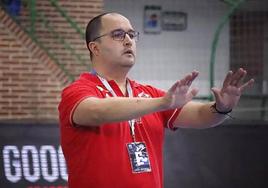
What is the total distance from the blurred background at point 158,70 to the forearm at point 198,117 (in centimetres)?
218

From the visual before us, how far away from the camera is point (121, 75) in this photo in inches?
127

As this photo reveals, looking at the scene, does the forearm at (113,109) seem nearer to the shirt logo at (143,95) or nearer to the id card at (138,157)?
the id card at (138,157)

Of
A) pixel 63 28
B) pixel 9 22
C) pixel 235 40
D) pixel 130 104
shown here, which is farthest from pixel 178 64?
pixel 130 104

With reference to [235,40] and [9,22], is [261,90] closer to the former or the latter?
[235,40]

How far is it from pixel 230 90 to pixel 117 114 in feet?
2.26

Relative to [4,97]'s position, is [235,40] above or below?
above

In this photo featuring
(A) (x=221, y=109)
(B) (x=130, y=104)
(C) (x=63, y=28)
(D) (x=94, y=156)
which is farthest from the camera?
(C) (x=63, y=28)

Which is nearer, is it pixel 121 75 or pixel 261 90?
pixel 121 75

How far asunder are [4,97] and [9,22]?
3.37 ft

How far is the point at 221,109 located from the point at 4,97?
4721 millimetres

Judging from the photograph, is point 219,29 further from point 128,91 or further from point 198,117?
point 128,91

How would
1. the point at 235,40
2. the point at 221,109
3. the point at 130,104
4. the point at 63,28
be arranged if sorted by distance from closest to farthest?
the point at 130,104 → the point at 221,109 → the point at 63,28 → the point at 235,40

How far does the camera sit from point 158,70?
792cm

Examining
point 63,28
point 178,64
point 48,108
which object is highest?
point 63,28
